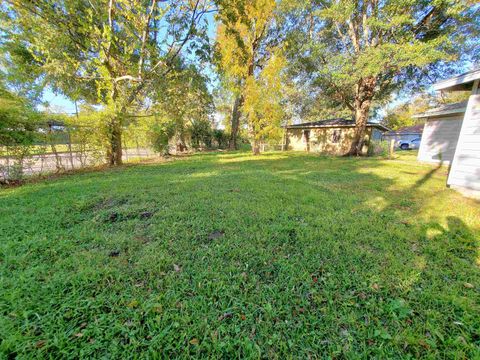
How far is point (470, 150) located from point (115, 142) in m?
12.5

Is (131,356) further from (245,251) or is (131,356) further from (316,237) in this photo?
(316,237)

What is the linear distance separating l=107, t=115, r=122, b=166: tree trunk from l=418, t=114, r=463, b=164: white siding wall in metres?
15.3

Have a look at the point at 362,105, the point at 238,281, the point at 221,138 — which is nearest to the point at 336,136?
the point at 362,105

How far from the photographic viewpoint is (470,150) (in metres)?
4.70

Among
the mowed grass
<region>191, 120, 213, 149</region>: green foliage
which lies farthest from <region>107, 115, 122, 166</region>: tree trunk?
<region>191, 120, 213, 149</region>: green foliage

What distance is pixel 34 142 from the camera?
637 centimetres

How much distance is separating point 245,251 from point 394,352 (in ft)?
5.04

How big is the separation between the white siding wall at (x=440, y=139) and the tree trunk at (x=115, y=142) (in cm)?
1526

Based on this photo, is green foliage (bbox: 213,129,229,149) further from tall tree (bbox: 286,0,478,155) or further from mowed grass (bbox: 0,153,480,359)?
mowed grass (bbox: 0,153,480,359)

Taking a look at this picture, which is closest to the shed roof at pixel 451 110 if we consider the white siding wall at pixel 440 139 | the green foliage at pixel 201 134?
the white siding wall at pixel 440 139

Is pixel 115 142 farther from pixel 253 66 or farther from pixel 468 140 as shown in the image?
pixel 468 140

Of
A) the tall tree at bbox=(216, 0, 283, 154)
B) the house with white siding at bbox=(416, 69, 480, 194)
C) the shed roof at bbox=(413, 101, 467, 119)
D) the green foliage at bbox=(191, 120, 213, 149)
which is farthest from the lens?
the green foliage at bbox=(191, 120, 213, 149)

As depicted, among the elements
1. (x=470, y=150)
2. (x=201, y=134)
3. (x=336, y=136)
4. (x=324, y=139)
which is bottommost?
(x=470, y=150)

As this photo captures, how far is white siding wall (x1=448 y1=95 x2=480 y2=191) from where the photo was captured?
15.0 feet
